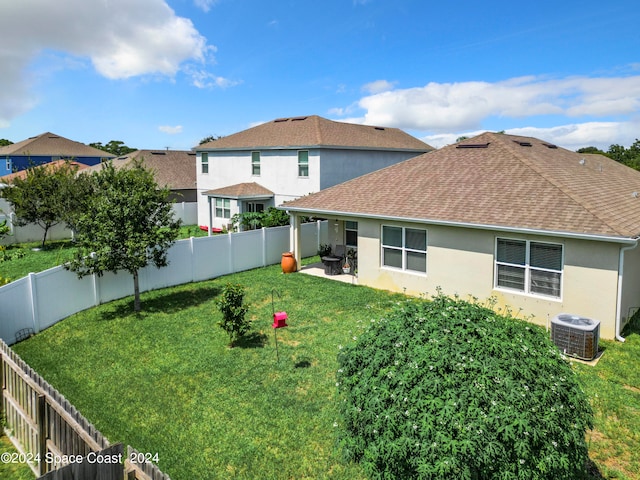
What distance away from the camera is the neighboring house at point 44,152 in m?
54.1

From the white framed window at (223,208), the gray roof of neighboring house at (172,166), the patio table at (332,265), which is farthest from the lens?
the gray roof of neighboring house at (172,166)

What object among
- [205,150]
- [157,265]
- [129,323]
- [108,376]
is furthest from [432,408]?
[205,150]

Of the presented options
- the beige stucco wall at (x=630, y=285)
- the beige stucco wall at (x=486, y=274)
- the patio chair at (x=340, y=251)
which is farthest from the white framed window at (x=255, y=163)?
the beige stucco wall at (x=630, y=285)

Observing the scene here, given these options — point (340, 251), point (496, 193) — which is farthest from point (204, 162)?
point (496, 193)

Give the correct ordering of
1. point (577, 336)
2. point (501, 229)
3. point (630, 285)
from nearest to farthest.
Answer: point (577, 336) → point (630, 285) → point (501, 229)

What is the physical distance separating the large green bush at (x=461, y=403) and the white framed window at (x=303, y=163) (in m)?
19.6

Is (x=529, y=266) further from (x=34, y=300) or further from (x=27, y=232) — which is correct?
(x=27, y=232)

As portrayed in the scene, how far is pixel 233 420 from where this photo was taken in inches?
286

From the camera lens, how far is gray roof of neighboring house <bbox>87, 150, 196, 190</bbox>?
34781 mm

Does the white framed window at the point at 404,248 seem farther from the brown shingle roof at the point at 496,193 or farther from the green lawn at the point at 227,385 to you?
the green lawn at the point at 227,385

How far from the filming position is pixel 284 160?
2555 centimetres

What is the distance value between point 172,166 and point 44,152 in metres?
29.9

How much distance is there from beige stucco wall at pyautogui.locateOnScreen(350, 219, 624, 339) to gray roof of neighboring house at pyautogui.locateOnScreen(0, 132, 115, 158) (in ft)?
167

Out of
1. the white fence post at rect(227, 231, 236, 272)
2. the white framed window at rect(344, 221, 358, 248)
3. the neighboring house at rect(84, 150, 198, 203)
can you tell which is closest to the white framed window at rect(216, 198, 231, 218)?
the neighboring house at rect(84, 150, 198, 203)
